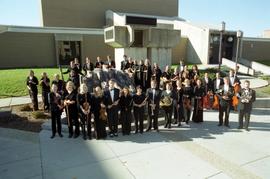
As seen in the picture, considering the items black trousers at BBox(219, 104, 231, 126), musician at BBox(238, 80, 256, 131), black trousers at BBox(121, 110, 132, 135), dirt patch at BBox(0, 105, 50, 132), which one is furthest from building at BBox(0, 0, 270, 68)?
musician at BBox(238, 80, 256, 131)

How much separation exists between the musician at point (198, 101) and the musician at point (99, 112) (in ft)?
11.5

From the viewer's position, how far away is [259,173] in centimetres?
496

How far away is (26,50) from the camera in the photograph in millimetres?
21891

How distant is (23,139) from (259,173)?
254 inches

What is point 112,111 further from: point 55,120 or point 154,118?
point 55,120

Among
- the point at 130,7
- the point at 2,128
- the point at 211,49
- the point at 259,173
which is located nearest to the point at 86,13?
the point at 130,7

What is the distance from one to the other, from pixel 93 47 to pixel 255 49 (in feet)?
78.5

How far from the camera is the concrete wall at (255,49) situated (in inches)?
1244

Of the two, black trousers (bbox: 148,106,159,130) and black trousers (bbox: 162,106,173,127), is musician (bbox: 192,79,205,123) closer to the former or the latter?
black trousers (bbox: 162,106,173,127)

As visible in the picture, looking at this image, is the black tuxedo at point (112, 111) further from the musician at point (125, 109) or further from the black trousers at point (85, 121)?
the black trousers at point (85, 121)

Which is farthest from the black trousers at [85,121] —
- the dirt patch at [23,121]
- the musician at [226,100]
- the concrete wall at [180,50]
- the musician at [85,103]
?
the concrete wall at [180,50]

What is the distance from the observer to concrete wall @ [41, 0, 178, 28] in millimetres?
28203

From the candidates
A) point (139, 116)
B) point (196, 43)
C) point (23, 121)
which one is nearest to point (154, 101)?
point (139, 116)

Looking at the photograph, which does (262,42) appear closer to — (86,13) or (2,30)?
(86,13)
